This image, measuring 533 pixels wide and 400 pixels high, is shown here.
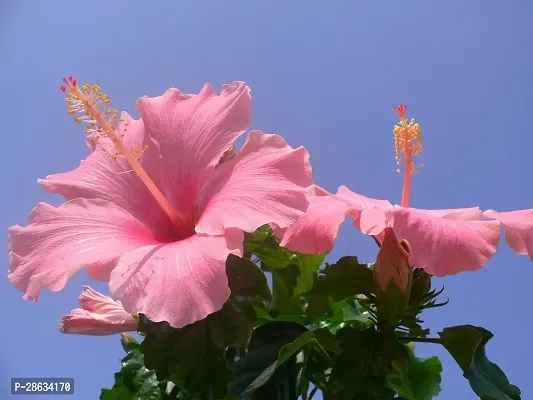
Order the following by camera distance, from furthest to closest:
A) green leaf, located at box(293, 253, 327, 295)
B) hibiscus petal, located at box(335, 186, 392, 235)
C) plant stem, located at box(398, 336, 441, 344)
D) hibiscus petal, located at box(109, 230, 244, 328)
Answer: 1. green leaf, located at box(293, 253, 327, 295)
2. plant stem, located at box(398, 336, 441, 344)
3. hibiscus petal, located at box(335, 186, 392, 235)
4. hibiscus petal, located at box(109, 230, 244, 328)

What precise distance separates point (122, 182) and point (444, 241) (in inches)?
16.8

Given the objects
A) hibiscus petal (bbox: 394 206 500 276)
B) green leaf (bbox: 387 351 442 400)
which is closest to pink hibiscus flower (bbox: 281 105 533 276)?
hibiscus petal (bbox: 394 206 500 276)

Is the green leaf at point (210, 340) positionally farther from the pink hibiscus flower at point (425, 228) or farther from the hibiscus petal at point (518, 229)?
the hibiscus petal at point (518, 229)

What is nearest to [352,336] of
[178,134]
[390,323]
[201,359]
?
[390,323]

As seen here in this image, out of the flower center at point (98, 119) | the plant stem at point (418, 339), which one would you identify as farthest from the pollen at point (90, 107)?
the plant stem at point (418, 339)

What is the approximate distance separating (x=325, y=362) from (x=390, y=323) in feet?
0.45

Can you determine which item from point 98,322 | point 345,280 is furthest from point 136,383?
point 345,280

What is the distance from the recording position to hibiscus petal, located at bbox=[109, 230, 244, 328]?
0.53m

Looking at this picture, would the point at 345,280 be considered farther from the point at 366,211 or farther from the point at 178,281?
the point at 178,281

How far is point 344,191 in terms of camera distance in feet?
2.54

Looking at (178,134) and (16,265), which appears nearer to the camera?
(16,265)

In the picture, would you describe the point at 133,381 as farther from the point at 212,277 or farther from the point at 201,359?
the point at 212,277

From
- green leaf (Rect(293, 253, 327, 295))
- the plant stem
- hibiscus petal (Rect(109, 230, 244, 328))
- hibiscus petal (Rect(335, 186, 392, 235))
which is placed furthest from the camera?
green leaf (Rect(293, 253, 327, 295))

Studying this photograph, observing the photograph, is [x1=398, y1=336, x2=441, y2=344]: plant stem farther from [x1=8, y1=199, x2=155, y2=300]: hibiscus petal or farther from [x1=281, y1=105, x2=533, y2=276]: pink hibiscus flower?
[x1=8, y1=199, x2=155, y2=300]: hibiscus petal
